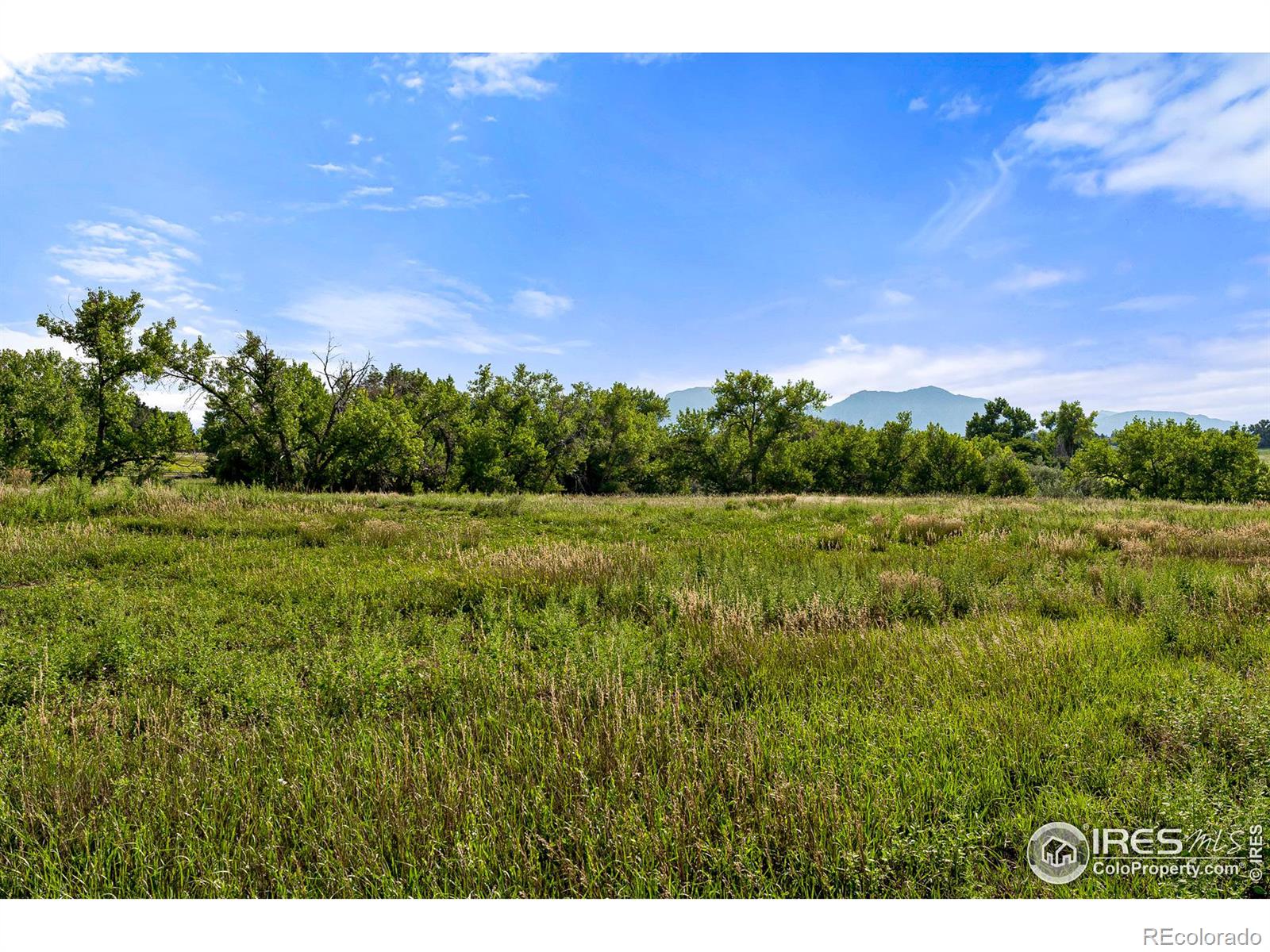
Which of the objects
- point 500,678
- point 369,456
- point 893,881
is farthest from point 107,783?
point 369,456

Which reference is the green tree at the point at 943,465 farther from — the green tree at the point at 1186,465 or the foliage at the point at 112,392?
the foliage at the point at 112,392

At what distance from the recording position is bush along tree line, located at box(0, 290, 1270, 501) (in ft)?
110

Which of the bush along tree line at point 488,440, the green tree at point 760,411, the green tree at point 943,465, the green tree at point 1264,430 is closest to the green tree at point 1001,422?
the bush along tree line at point 488,440

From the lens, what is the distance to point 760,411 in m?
55.0

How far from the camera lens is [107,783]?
3258 millimetres

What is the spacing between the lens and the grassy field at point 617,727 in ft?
8.47

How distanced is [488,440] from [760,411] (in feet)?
93.0

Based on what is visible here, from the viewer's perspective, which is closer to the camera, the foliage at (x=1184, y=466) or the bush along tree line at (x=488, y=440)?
the bush along tree line at (x=488, y=440)

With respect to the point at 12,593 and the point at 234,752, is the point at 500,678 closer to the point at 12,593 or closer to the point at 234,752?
the point at 234,752

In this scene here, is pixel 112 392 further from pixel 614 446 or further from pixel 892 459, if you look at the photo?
pixel 892 459

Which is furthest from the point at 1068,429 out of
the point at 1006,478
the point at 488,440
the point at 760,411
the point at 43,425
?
the point at 43,425

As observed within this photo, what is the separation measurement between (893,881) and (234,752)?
13.7 ft

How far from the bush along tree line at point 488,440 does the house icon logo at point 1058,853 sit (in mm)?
30722

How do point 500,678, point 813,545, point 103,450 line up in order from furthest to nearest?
1. point 103,450
2. point 813,545
3. point 500,678
